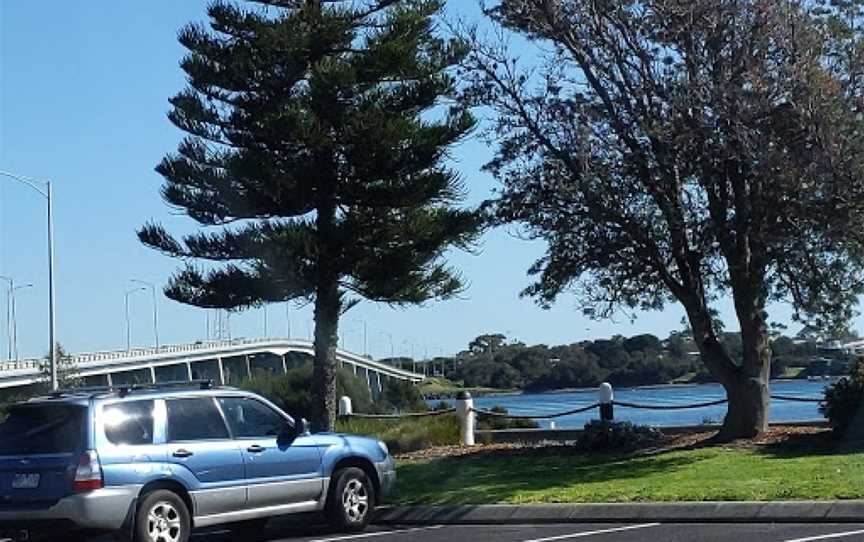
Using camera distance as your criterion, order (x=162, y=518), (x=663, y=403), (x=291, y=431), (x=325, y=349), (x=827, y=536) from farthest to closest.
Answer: (x=663, y=403) → (x=325, y=349) → (x=291, y=431) → (x=162, y=518) → (x=827, y=536)

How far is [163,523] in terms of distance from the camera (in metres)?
13.3

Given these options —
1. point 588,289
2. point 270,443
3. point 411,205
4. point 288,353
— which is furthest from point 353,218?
point 288,353

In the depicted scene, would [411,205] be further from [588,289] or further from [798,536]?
[798,536]

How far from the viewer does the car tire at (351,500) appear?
1509 centimetres

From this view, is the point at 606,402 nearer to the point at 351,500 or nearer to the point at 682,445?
the point at 682,445

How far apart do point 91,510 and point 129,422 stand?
1.08 m

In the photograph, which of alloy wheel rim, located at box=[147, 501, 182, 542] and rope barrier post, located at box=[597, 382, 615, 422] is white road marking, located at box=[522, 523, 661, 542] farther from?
rope barrier post, located at box=[597, 382, 615, 422]

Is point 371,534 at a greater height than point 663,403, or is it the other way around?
point 663,403

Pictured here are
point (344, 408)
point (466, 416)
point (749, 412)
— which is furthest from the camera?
point (344, 408)

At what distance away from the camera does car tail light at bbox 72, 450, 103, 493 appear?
1274cm

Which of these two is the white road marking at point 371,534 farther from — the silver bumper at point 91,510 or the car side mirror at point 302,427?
the silver bumper at point 91,510

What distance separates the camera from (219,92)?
22406mm

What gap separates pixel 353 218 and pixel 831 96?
8490mm

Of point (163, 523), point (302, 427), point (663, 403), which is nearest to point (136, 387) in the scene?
point (163, 523)
